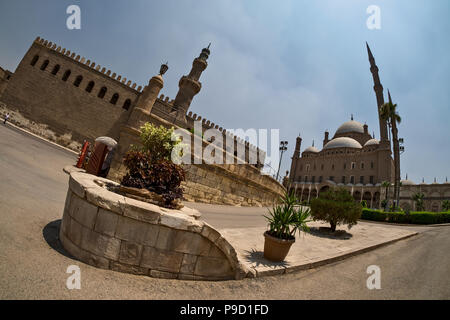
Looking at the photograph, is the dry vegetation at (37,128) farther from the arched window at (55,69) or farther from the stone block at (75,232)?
the stone block at (75,232)

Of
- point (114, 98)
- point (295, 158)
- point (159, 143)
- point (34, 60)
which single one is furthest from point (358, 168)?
point (34, 60)

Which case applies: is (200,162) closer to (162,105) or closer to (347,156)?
(162,105)

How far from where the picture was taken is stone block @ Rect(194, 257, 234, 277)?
122 inches

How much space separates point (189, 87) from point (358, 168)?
157 ft

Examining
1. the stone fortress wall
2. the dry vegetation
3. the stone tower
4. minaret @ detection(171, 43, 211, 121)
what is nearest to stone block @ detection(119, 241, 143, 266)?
the stone tower

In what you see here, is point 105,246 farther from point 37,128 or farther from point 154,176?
point 37,128

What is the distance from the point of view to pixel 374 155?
48469 millimetres

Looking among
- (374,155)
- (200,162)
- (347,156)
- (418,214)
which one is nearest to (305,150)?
(347,156)

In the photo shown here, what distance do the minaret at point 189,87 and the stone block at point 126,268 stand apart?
24615mm

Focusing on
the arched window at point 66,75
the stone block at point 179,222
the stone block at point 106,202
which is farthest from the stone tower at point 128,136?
the arched window at point 66,75

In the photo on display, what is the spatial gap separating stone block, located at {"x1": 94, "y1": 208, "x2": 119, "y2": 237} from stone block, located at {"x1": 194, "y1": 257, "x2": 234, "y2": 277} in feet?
4.53

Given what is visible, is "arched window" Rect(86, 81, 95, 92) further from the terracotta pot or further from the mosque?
the mosque

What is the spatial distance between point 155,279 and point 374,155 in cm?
5988

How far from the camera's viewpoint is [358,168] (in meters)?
50.5
